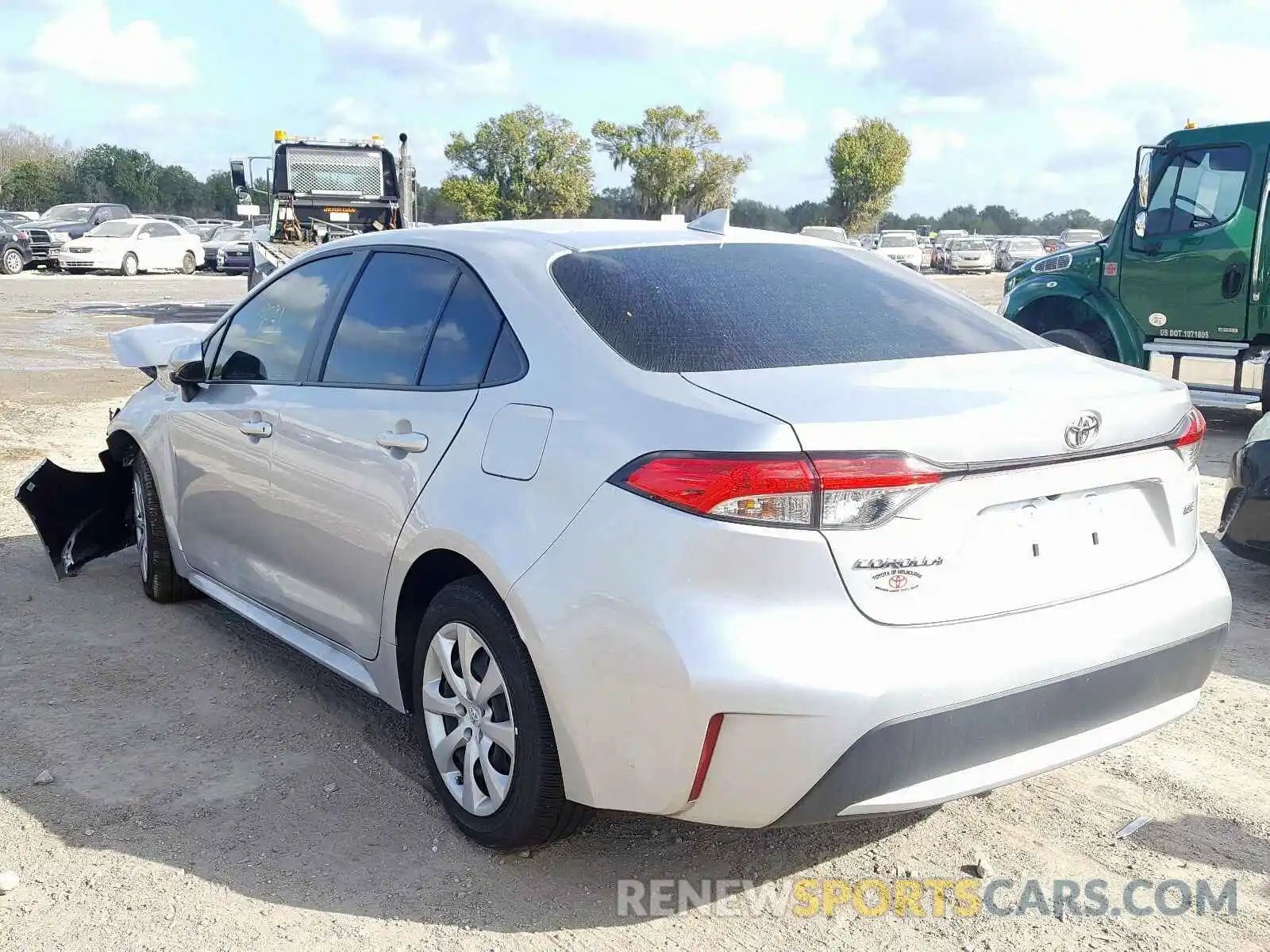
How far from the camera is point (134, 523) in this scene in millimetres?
5797

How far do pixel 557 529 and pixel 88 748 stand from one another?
80.7 inches

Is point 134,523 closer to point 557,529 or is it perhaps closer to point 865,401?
point 557,529

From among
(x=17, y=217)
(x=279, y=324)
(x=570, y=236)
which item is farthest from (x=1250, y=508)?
(x=17, y=217)

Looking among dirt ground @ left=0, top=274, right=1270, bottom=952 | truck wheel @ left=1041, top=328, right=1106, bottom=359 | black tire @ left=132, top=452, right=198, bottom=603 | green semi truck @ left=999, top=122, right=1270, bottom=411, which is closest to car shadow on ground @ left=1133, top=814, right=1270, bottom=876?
dirt ground @ left=0, top=274, right=1270, bottom=952

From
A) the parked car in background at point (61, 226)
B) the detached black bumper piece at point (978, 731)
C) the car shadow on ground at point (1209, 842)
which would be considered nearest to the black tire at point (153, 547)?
the detached black bumper piece at point (978, 731)

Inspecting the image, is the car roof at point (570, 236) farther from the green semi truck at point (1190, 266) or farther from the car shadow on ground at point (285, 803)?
the green semi truck at point (1190, 266)

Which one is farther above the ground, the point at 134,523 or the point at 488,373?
the point at 488,373

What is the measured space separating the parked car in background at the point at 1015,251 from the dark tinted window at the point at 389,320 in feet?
147

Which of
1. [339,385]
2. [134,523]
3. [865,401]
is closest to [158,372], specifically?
[134,523]

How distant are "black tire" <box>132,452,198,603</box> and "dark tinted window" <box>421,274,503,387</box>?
2228 millimetres

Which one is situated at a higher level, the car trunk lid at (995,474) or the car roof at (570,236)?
the car roof at (570,236)

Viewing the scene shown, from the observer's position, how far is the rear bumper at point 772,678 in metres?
2.58

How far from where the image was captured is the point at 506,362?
3250 millimetres

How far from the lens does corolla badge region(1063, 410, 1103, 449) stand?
283 cm
